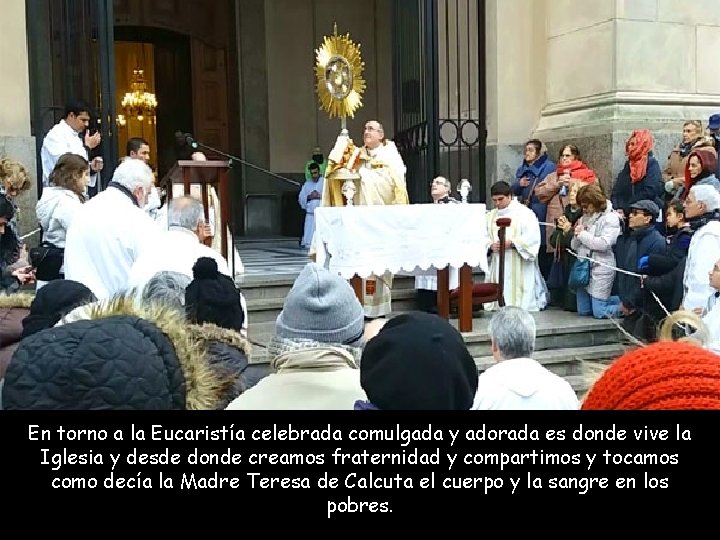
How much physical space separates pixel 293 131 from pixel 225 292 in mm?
12358

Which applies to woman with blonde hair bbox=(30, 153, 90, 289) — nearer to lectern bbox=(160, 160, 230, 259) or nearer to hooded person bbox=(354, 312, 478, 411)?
lectern bbox=(160, 160, 230, 259)

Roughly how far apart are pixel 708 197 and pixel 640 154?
2384 mm

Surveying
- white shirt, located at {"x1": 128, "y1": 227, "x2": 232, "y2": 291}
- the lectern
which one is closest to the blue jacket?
the lectern

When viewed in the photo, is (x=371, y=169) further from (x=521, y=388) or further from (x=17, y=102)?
(x=521, y=388)

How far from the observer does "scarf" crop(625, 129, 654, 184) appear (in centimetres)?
835

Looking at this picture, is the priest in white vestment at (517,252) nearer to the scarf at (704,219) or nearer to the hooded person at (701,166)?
the hooded person at (701,166)

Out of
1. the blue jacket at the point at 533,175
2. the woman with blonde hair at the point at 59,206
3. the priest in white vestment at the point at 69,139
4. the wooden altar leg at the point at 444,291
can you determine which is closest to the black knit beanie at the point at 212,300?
the woman with blonde hair at the point at 59,206

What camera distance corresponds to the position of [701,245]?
5.84m

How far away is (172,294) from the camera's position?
3.51 metres

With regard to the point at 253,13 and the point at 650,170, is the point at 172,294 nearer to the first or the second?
the point at 650,170

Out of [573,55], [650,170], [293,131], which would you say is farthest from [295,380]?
[293,131]

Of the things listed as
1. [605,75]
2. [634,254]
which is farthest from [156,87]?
[634,254]

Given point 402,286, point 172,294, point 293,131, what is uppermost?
point 293,131

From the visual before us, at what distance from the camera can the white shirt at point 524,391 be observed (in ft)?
10.6
